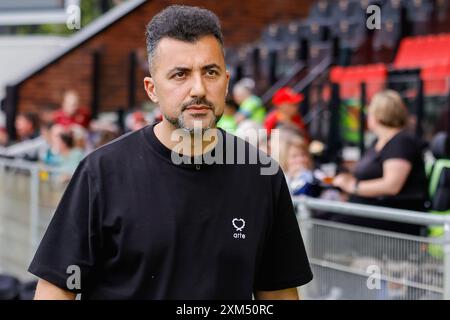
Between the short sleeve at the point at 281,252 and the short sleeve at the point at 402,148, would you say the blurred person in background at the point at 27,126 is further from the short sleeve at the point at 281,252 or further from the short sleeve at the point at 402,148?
the short sleeve at the point at 281,252

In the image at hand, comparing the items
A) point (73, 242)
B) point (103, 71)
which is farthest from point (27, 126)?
point (73, 242)

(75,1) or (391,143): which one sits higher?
(75,1)

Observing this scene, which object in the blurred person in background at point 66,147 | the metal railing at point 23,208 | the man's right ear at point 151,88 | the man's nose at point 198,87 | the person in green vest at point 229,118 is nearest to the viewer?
the man's nose at point 198,87

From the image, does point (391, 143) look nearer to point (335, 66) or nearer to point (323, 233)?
point (323, 233)

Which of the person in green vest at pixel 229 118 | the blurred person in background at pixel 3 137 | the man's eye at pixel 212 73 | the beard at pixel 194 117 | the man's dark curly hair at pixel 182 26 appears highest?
the man's dark curly hair at pixel 182 26

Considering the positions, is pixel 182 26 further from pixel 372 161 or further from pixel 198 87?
pixel 372 161

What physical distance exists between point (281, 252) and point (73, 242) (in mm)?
659

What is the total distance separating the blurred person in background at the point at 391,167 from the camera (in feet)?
20.1

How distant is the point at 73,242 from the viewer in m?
2.72

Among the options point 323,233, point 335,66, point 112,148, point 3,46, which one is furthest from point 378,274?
point 3,46

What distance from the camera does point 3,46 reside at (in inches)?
687

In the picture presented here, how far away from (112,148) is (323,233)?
301 centimetres

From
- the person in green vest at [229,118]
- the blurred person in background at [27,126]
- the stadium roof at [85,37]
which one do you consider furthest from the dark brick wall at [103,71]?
the person in green vest at [229,118]

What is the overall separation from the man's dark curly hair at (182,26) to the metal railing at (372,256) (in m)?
2.22
